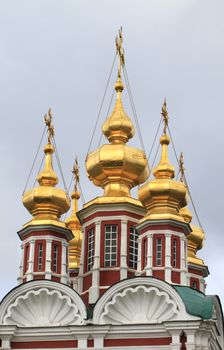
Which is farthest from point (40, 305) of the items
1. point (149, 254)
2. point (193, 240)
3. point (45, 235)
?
point (193, 240)

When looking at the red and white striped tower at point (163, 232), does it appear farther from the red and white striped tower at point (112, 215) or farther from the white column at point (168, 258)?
the red and white striped tower at point (112, 215)

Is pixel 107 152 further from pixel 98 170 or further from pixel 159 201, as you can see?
pixel 159 201

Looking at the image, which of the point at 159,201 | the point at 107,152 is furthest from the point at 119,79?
the point at 159,201

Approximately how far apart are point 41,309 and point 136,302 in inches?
106

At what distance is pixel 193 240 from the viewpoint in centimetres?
3909

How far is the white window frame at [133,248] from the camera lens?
3341 cm

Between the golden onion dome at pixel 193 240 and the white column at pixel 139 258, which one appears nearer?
the white column at pixel 139 258

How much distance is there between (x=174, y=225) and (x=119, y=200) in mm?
2405

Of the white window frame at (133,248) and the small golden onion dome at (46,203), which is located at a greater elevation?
the small golden onion dome at (46,203)

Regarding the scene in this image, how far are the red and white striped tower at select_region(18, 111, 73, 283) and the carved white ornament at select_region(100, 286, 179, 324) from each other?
3050 mm

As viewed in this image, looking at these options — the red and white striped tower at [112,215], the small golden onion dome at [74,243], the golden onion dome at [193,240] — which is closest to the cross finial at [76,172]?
the small golden onion dome at [74,243]

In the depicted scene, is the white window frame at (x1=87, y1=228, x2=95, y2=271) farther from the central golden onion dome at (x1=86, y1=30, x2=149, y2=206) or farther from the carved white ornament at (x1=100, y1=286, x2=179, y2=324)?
the carved white ornament at (x1=100, y1=286, x2=179, y2=324)

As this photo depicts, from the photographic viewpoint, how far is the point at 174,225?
32.3 metres

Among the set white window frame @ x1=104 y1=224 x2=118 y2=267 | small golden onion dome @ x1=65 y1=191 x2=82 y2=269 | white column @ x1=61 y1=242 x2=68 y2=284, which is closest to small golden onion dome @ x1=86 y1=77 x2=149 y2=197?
white window frame @ x1=104 y1=224 x2=118 y2=267
